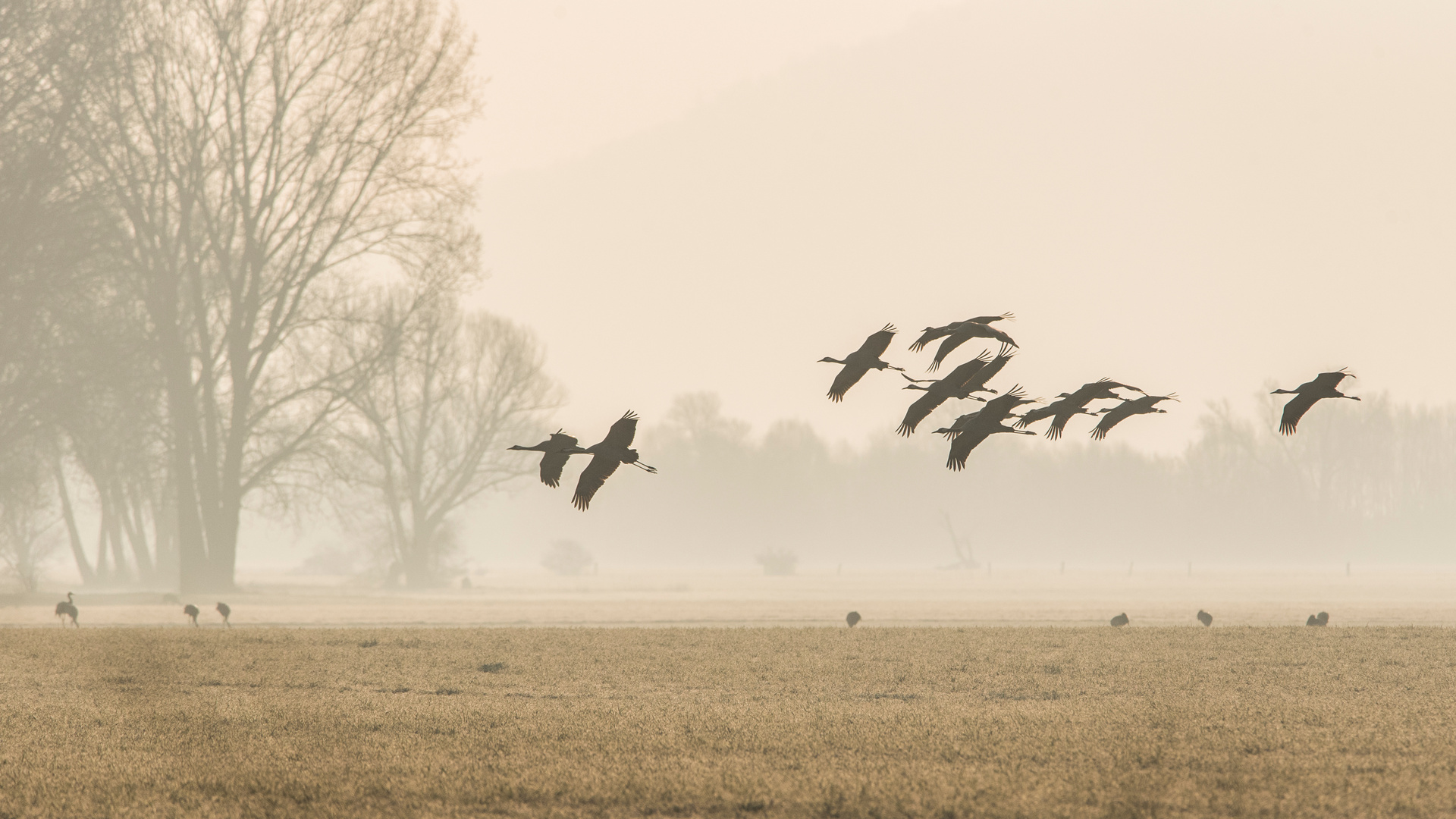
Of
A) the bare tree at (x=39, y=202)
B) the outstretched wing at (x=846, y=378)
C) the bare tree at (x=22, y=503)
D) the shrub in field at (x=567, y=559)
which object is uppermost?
the bare tree at (x=39, y=202)

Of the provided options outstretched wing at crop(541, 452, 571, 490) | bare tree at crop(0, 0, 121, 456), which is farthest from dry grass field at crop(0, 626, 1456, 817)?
bare tree at crop(0, 0, 121, 456)

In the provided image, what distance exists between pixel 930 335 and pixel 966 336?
0.94 ft

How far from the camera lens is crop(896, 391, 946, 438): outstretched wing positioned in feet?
30.7

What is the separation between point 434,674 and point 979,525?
10647 centimetres

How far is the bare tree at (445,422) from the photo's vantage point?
52.6 meters

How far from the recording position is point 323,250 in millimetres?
39594

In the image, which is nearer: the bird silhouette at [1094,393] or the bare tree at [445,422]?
the bird silhouette at [1094,393]

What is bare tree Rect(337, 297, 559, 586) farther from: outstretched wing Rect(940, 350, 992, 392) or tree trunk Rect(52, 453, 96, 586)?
outstretched wing Rect(940, 350, 992, 392)

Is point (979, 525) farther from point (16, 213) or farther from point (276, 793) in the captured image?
point (276, 793)

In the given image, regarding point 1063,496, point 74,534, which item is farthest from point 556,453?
point 1063,496

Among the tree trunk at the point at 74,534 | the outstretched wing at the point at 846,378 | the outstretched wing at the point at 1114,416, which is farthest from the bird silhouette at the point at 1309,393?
the tree trunk at the point at 74,534

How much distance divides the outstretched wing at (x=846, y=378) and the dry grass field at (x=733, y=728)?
8.78ft

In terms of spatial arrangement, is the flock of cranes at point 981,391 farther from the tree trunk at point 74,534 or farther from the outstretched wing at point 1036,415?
the tree trunk at point 74,534

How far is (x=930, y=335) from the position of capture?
389 inches
